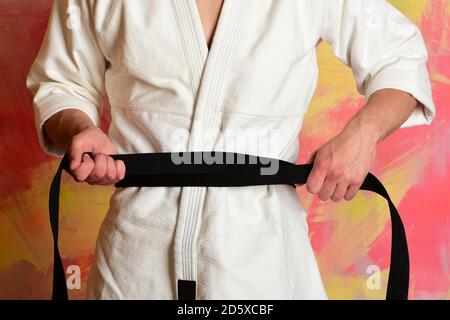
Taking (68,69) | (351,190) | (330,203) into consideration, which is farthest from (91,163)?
(330,203)

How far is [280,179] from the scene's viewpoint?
1108 millimetres

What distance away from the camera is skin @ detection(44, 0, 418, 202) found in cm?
105

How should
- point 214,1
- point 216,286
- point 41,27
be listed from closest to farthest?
point 216,286
point 214,1
point 41,27

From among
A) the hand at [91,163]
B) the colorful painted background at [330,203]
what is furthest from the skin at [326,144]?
the colorful painted background at [330,203]

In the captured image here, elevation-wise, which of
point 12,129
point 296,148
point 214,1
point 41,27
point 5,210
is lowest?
point 5,210

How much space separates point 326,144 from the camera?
42.9 inches

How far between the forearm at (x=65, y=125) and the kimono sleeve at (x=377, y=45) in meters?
0.37

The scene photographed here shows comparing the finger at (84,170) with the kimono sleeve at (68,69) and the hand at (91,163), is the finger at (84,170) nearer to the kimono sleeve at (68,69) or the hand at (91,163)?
the hand at (91,163)

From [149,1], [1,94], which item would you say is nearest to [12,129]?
[1,94]

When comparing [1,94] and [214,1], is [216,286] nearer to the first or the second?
[214,1]

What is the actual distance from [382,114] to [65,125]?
1.46 feet

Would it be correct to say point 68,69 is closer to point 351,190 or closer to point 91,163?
point 91,163
